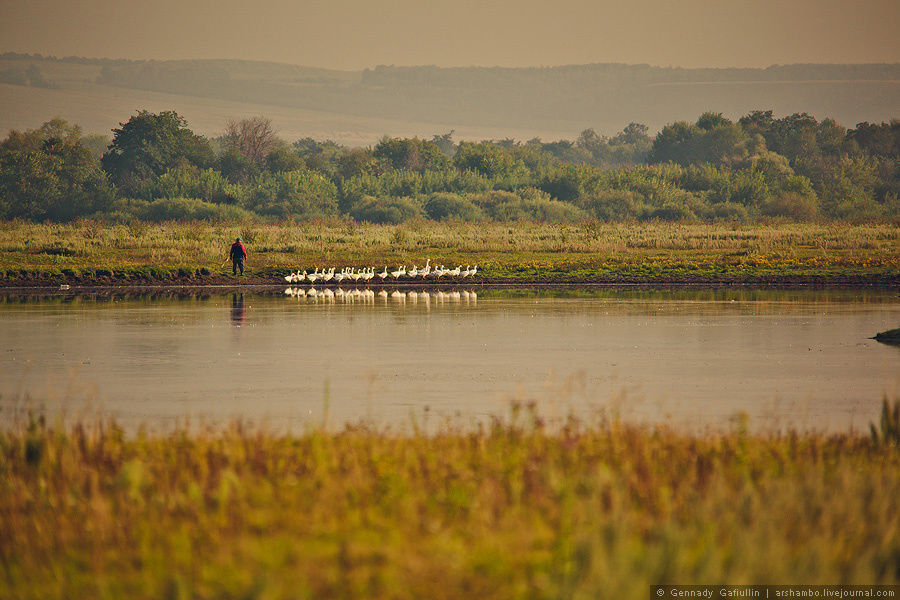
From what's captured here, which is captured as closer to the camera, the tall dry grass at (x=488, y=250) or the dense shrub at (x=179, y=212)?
the tall dry grass at (x=488, y=250)

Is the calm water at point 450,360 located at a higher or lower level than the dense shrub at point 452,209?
lower

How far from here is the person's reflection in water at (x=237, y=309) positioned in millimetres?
27484

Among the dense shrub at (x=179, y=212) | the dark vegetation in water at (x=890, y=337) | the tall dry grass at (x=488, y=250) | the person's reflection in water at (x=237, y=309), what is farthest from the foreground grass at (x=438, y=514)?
the dense shrub at (x=179, y=212)

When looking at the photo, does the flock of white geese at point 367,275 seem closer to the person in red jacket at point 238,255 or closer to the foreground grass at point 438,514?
the person in red jacket at point 238,255

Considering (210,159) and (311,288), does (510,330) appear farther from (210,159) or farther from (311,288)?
(210,159)

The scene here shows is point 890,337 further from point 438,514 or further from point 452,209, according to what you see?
point 452,209

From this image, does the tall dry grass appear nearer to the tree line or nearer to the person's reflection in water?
the person's reflection in water

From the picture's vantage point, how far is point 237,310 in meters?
31.0

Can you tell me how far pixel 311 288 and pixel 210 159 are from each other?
94958mm

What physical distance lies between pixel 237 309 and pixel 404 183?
3763 inches

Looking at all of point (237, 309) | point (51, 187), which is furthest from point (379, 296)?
point (51, 187)

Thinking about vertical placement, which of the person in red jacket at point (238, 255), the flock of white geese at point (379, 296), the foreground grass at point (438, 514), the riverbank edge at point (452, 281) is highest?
the person in red jacket at point (238, 255)

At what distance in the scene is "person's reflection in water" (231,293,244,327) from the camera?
90.2 ft

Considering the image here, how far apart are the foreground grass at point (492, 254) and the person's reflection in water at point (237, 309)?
7.07 meters
